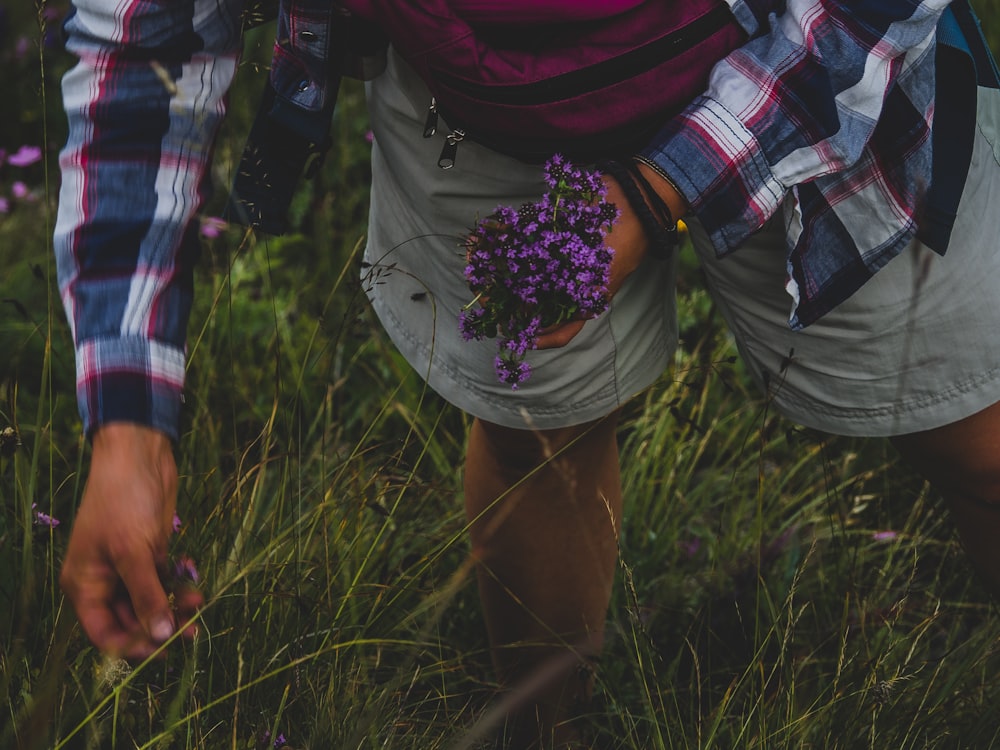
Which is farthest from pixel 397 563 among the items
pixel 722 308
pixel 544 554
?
pixel 722 308

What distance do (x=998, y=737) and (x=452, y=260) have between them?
1.05m

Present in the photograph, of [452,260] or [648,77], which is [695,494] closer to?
[452,260]

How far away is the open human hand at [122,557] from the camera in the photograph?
83 centimetres

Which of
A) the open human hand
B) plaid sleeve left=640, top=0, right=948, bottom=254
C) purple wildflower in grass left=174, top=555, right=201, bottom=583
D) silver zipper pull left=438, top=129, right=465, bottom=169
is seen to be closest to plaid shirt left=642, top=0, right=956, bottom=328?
plaid sleeve left=640, top=0, right=948, bottom=254

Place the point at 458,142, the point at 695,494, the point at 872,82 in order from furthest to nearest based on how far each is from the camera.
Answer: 1. the point at 695,494
2. the point at 458,142
3. the point at 872,82

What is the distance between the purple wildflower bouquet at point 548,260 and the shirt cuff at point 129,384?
319 millimetres

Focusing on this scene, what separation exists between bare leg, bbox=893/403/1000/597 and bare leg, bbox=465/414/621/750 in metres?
0.44

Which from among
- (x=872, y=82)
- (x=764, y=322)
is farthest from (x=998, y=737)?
(x=872, y=82)

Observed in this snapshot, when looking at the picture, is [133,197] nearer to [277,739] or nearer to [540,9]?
[540,9]

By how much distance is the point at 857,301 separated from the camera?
122cm

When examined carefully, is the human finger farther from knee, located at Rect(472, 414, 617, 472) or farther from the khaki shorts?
knee, located at Rect(472, 414, 617, 472)

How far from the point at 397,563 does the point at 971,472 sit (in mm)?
1000

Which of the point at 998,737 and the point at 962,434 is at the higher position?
the point at 962,434

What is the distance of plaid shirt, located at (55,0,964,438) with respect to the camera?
1.00 metres
